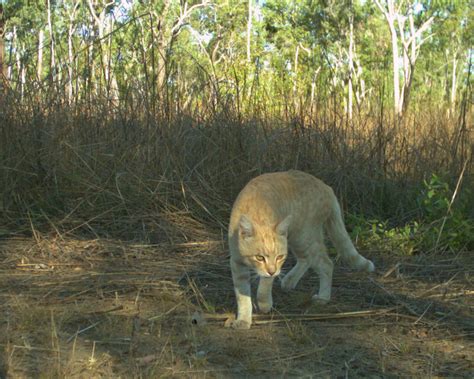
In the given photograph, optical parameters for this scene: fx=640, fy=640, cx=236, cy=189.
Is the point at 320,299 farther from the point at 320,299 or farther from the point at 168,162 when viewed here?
the point at 168,162

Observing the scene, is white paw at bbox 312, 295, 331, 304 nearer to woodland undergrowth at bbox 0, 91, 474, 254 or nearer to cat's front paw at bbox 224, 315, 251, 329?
cat's front paw at bbox 224, 315, 251, 329

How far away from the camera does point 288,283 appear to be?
3.99 m

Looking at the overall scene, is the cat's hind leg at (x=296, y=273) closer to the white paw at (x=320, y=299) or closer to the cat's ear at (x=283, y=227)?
the white paw at (x=320, y=299)

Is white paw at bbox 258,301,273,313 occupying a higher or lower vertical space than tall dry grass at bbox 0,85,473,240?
lower

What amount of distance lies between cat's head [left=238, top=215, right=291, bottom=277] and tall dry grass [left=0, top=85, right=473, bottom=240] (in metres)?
1.97

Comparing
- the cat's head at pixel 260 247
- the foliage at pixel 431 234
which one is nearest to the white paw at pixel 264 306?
the cat's head at pixel 260 247

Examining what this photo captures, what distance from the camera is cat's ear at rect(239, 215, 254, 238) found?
3375 millimetres

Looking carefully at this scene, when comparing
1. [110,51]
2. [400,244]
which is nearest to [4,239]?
[110,51]

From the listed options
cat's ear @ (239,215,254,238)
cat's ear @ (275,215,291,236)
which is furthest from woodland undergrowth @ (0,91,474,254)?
cat's ear @ (239,215,254,238)

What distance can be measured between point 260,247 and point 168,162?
2.42m

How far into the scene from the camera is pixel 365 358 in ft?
9.41

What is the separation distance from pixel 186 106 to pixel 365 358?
3783 mm

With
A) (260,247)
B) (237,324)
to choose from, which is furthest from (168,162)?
(237,324)

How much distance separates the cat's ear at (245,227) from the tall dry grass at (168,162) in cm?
198
